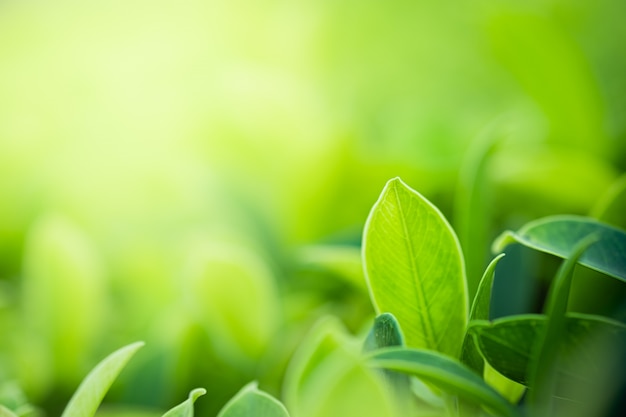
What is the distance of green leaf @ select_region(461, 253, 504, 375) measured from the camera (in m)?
0.36

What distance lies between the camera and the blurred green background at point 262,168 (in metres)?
0.60

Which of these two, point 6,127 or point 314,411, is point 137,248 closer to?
point 6,127

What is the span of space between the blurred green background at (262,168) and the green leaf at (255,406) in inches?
7.0

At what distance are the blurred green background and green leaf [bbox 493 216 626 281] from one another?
0.08 meters

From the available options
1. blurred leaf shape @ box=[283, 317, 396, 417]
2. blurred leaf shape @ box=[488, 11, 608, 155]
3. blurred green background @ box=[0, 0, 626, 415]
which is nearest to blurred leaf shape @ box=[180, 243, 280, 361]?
blurred green background @ box=[0, 0, 626, 415]

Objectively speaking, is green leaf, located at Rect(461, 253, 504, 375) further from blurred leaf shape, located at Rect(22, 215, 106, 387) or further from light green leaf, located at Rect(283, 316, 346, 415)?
blurred leaf shape, located at Rect(22, 215, 106, 387)

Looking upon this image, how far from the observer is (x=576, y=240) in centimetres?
A: 40

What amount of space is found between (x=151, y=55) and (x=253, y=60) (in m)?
0.24

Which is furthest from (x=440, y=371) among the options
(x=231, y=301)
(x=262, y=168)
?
(x=262, y=168)

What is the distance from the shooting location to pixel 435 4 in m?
1.19

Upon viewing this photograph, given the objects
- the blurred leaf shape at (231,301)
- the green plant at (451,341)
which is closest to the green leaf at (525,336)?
the green plant at (451,341)

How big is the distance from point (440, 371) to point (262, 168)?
0.50 m

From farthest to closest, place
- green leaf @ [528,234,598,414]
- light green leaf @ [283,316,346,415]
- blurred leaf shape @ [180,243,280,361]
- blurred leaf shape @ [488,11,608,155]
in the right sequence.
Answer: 1. blurred leaf shape @ [488,11,608,155]
2. blurred leaf shape @ [180,243,280,361]
3. light green leaf @ [283,316,346,415]
4. green leaf @ [528,234,598,414]

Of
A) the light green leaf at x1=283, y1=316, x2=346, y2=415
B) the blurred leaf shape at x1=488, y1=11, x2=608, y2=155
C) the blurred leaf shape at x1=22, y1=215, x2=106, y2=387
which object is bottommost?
the blurred leaf shape at x1=22, y1=215, x2=106, y2=387
